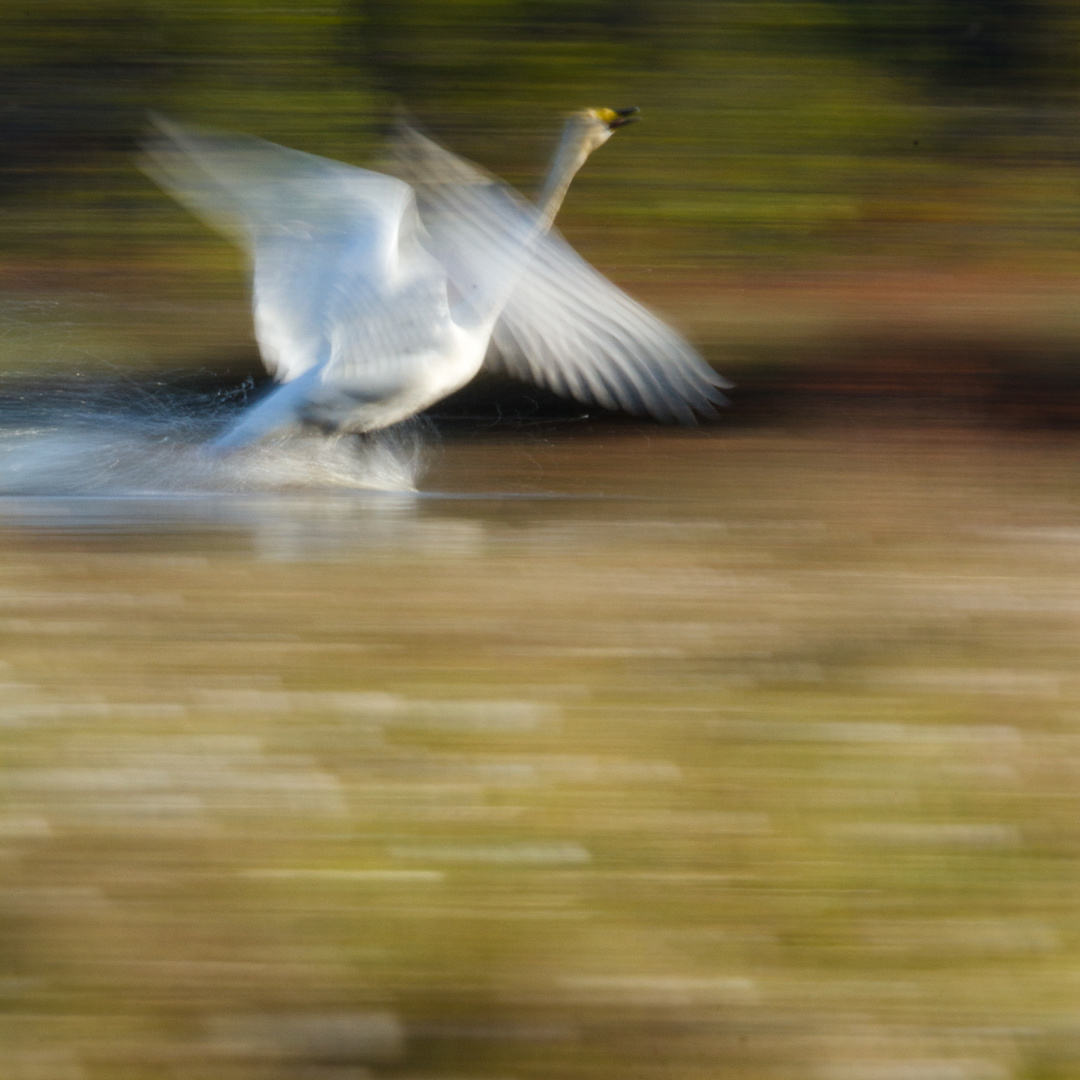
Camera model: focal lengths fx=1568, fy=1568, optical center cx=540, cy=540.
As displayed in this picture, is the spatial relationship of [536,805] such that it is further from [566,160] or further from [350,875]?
[566,160]

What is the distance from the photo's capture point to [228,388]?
436 cm

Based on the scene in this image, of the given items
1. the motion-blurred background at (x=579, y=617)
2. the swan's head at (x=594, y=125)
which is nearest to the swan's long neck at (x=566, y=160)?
the swan's head at (x=594, y=125)

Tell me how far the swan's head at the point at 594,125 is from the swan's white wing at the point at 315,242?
0.50 metres

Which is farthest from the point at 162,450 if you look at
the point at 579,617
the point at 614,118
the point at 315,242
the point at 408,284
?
the point at 579,617

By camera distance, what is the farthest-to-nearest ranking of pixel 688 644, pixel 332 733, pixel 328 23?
pixel 328 23
pixel 688 644
pixel 332 733

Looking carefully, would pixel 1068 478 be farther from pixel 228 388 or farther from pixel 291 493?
pixel 228 388

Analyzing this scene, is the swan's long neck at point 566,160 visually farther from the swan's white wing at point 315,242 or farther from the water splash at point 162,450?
the water splash at point 162,450

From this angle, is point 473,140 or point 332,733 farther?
point 473,140

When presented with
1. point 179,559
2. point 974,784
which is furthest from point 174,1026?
point 179,559

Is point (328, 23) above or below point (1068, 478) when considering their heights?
above

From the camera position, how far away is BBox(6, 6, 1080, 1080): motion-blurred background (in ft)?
4.74

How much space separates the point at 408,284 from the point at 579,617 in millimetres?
1134

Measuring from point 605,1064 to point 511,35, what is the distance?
3820mm

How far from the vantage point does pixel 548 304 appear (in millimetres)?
3582
